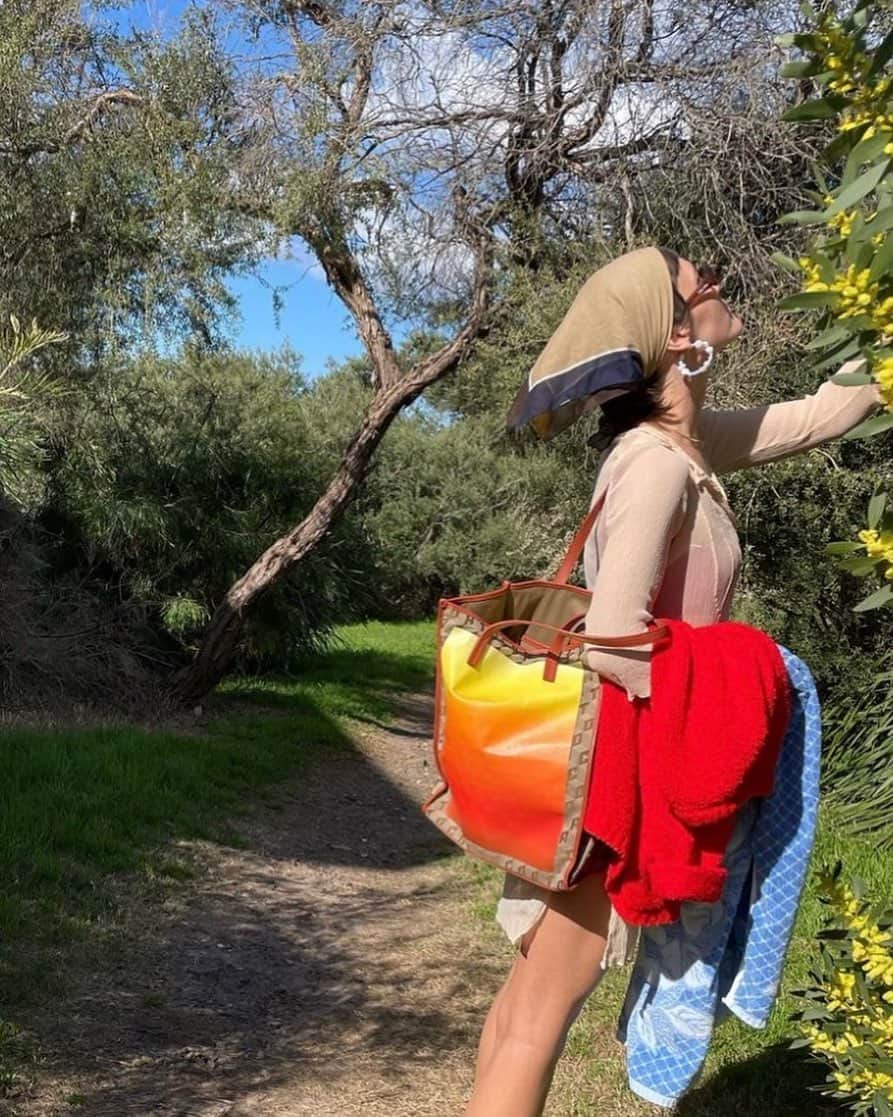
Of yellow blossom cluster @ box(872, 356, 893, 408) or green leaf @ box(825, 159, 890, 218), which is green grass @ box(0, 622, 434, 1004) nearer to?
yellow blossom cluster @ box(872, 356, 893, 408)

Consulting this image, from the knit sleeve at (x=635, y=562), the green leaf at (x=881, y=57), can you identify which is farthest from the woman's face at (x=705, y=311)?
the green leaf at (x=881, y=57)

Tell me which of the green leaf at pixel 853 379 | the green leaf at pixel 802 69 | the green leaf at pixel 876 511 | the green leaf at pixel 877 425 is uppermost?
the green leaf at pixel 802 69

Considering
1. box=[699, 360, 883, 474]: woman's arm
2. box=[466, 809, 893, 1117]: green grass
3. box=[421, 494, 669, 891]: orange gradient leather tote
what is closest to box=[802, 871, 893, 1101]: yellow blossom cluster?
box=[421, 494, 669, 891]: orange gradient leather tote

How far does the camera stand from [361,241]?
8594 millimetres

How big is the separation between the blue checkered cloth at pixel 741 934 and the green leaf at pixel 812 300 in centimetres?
78

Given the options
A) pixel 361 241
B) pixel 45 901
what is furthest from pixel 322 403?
pixel 45 901

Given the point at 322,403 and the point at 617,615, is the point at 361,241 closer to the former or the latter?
the point at 617,615

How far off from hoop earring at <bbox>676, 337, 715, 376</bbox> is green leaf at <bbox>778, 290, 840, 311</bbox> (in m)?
0.60

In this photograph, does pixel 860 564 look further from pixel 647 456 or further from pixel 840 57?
pixel 840 57

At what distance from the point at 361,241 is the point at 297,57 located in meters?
1.34

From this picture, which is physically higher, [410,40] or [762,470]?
[410,40]

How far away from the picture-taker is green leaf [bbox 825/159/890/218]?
1.42m

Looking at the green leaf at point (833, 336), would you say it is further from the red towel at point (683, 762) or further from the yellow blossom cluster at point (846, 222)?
the red towel at point (683, 762)

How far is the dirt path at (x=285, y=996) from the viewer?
11.4 feet
